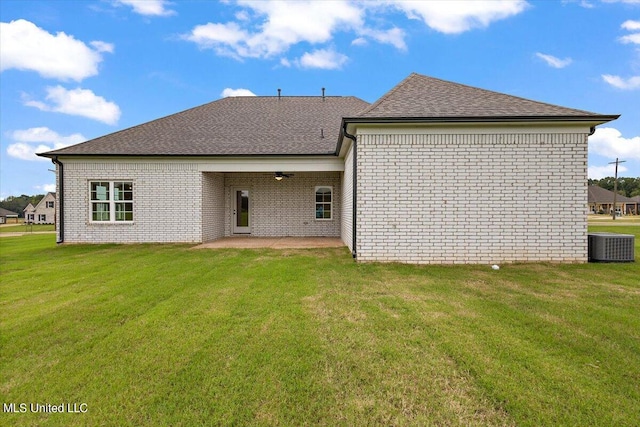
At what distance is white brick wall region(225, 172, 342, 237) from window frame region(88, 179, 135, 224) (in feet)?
12.3

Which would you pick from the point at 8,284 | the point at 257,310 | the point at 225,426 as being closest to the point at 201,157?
the point at 8,284

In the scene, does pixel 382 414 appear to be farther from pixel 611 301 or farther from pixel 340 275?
pixel 611 301

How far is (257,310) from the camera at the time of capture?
4.03 metres

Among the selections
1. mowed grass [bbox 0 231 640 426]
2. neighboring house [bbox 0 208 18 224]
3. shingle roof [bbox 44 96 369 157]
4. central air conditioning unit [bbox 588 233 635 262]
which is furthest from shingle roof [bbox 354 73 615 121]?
neighboring house [bbox 0 208 18 224]

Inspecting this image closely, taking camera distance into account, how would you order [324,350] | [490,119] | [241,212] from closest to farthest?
[324,350]
[490,119]
[241,212]

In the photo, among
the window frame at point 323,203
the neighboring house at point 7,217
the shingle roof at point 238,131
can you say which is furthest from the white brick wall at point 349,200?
the neighboring house at point 7,217

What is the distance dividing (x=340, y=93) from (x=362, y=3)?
6.35 m

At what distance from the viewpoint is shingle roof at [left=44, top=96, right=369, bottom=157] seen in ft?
36.1

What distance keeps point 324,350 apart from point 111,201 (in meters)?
11.6

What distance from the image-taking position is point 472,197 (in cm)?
712

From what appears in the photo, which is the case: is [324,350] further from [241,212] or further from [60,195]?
[60,195]

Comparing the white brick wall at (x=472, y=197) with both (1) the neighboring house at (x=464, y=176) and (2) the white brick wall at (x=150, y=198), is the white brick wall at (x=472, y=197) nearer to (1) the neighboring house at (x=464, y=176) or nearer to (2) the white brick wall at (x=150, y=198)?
(1) the neighboring house at (x=464, y=176)

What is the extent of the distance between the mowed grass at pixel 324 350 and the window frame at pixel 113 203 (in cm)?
582

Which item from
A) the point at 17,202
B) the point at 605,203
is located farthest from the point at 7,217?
the point at 605,203
